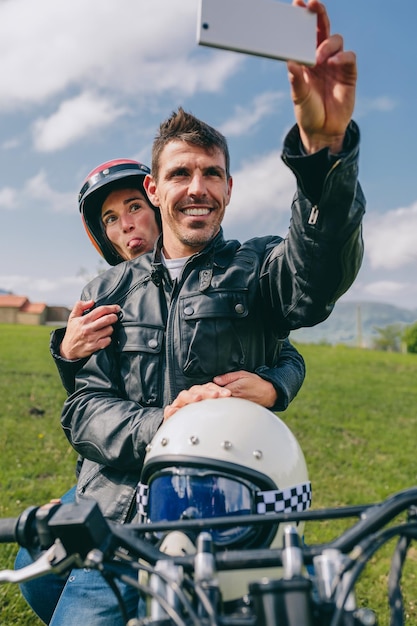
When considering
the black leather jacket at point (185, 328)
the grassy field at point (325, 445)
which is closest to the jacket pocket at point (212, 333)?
the black leather jacket at point (185, 328)

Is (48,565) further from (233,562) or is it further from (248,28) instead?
(248,28)

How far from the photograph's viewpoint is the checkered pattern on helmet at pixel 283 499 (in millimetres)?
1972

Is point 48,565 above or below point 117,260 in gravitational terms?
below

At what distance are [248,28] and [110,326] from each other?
173cm

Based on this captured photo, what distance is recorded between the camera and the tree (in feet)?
174

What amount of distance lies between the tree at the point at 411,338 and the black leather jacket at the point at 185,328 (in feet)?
173

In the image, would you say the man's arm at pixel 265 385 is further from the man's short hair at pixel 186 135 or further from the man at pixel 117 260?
A: the man's short hair at pixel 186 135

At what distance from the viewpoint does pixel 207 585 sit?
4.51 feet

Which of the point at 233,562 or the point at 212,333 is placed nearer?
the point at 233,562

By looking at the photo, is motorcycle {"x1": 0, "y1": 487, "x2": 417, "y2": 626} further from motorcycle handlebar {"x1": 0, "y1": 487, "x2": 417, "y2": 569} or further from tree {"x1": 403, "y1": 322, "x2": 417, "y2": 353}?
tree {"x1": 403, "y1": 322, "x2": 417, "y2": 353}

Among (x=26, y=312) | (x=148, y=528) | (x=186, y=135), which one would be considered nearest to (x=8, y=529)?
(x=148, y=528)

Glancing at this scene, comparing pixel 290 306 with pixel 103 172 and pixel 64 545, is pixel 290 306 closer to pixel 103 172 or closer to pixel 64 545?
pixel 64 545

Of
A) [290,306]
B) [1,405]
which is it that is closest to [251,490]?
[290,306]

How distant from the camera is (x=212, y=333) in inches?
111
